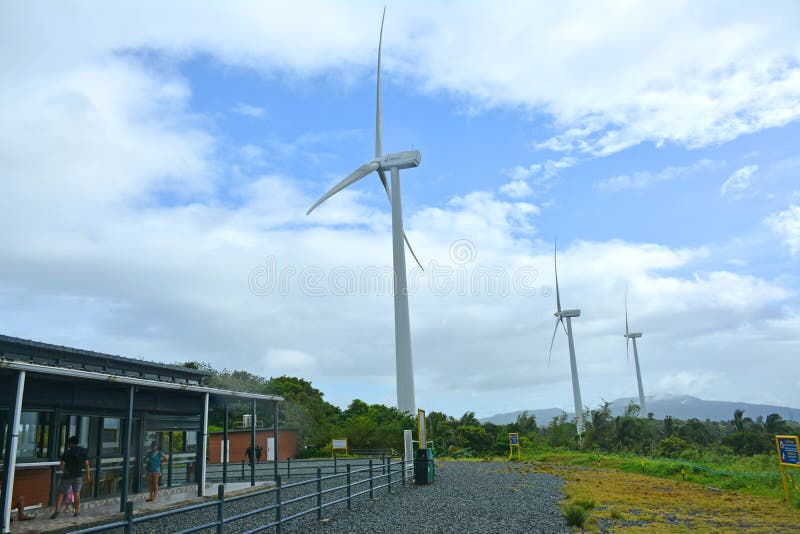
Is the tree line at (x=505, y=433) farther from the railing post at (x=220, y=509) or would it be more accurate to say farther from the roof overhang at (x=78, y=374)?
the railing post at (x=220, y=509)

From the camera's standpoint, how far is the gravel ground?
12.4 meters

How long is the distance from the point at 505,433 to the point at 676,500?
29.3 meters

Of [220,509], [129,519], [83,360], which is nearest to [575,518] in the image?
[220,509]

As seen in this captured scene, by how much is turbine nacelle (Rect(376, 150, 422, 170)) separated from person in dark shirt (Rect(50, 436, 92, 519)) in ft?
115

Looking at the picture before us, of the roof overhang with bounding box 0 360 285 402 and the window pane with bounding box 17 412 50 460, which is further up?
the roof overhang with bounding box 0 360 285 402

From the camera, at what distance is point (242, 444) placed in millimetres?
37281

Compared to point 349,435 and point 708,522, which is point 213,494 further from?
point 349,435

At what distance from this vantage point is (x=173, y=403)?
18406mm

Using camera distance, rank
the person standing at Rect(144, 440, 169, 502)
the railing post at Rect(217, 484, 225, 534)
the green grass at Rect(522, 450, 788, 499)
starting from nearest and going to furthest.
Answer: the railing post at Rect(217, 484, 225, 534) → the person standing at Rect(144, 440, 169, 502) → the green grass at Rect(522, 450, 788, 499)

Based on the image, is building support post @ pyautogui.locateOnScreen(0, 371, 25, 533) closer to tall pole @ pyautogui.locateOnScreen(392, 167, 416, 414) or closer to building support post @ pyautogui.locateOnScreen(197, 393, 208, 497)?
building support post @ pyautogui.locateOnScreen(197, 393, 208, 497)

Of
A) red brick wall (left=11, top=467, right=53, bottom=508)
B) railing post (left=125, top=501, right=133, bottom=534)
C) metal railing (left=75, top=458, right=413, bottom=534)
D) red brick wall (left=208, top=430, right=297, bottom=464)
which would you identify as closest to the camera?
railing post (left=125, top=501, right=133, bottom=534)

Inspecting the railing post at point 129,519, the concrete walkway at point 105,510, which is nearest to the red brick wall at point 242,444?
the concrete walkway at point 105,510

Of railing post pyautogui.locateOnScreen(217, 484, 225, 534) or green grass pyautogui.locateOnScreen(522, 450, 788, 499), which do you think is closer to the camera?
railing post pyautogui.locateOnScreen(217, 484, 225, 534)

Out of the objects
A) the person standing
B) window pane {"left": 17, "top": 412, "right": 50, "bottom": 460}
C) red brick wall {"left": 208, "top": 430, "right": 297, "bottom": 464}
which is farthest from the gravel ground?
red brick wall {"left": 208, "top": 430, "right": 297, "bottom": 464}
